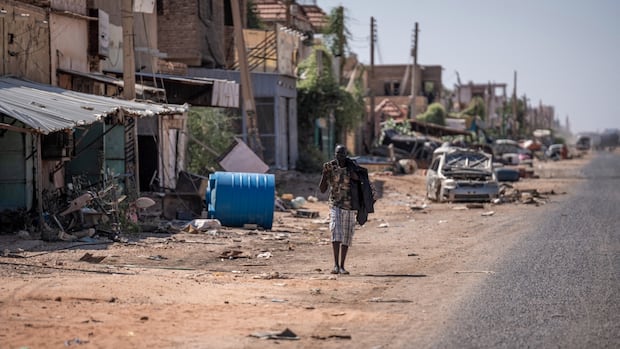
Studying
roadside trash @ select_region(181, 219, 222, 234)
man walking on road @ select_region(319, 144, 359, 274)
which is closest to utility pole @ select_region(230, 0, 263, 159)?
roadside trash @ select_region(181, 219, 222, 234)

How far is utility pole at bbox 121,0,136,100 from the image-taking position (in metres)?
21.9

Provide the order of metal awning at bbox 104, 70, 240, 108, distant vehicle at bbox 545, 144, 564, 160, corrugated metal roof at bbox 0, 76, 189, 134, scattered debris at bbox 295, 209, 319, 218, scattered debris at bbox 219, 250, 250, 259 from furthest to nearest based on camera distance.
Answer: distant vehicle at bbox 545, 144, 564, 160, metal awning at bbox 104, 70, 240, 108, scattered debris at bbox 295, 209, 319, 218, scattered debris at bbox 219, 250, 250, 259, corrugated metal roof at bbox 0, 76, 189, 134

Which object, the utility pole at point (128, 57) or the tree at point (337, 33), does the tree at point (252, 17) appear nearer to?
the tree at point (337, 33)

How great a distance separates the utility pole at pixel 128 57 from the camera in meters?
21.9

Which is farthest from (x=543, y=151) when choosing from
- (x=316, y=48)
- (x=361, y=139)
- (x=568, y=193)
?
(x=568, y=193)

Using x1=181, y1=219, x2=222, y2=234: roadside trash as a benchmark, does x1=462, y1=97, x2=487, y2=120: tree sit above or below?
above

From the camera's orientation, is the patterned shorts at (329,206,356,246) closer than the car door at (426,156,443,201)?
Yes

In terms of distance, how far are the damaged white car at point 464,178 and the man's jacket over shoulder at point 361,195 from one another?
1687cm

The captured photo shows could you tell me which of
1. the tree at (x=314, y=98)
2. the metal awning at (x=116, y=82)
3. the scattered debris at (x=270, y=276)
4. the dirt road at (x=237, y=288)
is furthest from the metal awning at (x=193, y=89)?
the tree at (x=314, y=98)

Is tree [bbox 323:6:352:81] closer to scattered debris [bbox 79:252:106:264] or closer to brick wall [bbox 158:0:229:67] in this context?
brick wall [bbox 158:0:229:67]

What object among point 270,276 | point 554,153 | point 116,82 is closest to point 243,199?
point 116,82

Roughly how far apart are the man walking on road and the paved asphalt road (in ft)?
6.59

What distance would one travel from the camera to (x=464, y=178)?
102ft

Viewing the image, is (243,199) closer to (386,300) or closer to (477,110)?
(386,300)
